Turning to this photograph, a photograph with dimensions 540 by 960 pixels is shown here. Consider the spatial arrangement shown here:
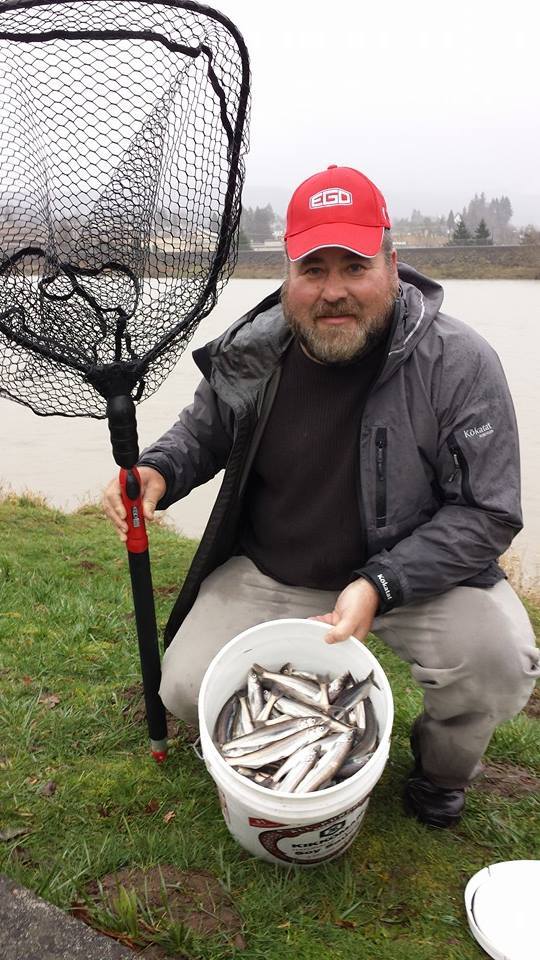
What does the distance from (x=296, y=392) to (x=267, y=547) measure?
636 mm

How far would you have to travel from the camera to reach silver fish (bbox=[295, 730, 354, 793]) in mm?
2252

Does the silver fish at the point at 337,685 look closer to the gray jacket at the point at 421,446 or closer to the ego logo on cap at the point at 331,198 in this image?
the gray jacket at the point at 421,446

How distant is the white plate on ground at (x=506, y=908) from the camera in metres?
2.23

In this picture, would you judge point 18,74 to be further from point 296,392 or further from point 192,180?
point 296,392

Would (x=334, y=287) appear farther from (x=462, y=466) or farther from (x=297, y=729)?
(x=297, y=729)

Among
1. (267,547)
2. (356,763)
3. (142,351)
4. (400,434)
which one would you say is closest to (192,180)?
(142,351)

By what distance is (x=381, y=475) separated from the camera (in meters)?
2.63

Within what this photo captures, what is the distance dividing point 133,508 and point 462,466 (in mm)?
1136

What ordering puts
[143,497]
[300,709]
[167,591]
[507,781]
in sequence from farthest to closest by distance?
[167,591] < [507,781] < [143,497] < [300,709]

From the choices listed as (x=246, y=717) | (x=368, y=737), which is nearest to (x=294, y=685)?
(x=246, y=717)

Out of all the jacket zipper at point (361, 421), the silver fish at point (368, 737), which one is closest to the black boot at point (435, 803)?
the silver fish at point (368, 737)

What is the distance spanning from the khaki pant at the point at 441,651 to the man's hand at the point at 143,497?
1.61 ft

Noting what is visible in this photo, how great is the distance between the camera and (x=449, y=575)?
253 centimetres

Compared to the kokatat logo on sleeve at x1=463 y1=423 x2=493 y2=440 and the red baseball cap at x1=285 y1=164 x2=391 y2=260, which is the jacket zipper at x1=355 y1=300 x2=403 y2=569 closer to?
→ the red baseball cap at x1=285 y1=164 x2=391 y2=260
